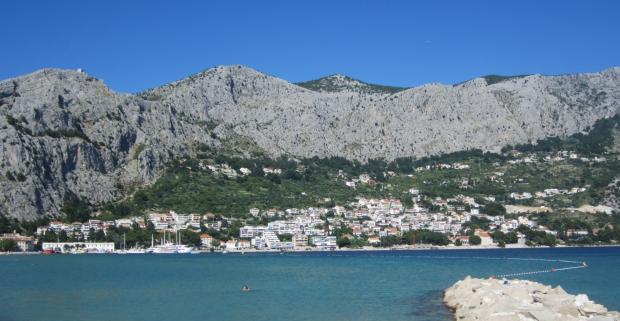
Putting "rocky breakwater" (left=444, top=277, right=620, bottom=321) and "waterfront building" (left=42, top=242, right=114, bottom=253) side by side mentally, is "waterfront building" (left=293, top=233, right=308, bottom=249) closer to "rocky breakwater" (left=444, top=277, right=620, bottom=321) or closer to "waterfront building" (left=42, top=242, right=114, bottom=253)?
"waterfront building" (left=42, top=242, right=114, bottom=253)

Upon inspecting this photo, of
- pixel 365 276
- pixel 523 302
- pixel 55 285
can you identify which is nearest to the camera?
pixel 523 302

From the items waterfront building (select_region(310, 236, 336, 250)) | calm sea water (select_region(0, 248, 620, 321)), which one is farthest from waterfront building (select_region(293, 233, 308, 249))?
calm sea water (select_region(0, 248, 620, 321))

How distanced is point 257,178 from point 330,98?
38549 millimetres

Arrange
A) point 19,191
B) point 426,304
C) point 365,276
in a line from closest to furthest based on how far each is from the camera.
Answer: point 426,304 → point 365,276 → point 19,191

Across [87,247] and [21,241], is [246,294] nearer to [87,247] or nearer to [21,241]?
[21,241]

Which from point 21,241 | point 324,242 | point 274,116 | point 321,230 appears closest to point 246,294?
point 21,241

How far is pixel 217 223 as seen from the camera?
407ft

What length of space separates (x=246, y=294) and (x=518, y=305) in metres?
19.8

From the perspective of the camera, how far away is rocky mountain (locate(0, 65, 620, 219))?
132625 millimetres

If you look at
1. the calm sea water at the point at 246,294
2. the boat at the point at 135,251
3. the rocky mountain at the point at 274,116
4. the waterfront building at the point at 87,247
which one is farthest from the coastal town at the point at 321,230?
the calm sea water at the point at 246,294

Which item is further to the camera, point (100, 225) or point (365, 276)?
point (100, 225)

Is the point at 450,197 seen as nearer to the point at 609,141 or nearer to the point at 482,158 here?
the point at 482,158

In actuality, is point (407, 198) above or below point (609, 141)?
below

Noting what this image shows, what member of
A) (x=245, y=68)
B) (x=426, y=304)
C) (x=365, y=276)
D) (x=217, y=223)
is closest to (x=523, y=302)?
(x=426, y=304)
